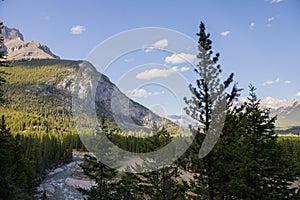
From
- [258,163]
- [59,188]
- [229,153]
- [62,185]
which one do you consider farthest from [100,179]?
[62,185]

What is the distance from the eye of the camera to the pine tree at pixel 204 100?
46.7ft

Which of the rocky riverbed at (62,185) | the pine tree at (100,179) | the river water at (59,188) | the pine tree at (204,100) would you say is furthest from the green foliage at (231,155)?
the river water at (59,188)

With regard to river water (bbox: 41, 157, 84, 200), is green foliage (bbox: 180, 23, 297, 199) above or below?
above

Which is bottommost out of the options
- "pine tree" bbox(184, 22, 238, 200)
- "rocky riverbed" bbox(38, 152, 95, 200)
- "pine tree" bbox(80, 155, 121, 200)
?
"rocky riverbed" bbox(38, 152, 95, 200)

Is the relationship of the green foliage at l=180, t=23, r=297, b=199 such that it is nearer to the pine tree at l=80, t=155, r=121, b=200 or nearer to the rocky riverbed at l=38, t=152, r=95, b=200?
the pine tree at l=80, t=155, r=121, b=200

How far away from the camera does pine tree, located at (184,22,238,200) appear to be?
1423 cm

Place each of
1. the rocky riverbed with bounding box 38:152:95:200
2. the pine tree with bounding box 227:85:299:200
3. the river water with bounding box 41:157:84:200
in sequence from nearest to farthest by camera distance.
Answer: the pine tree with bounding box 227:85:299:200
the river water with bounding box 41:157:84:200
the rocky riverbed with bounding box 38:152:95:200

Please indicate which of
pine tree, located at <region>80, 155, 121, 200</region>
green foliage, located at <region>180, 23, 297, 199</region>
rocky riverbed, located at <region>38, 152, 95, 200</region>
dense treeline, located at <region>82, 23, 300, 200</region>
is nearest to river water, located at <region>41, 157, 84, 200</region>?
rocky riverbed, located at <region>38, 152, 95, 200</region>

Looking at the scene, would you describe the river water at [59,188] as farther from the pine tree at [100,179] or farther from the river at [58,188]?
the pine tree at [100,179]

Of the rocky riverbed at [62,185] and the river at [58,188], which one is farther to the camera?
the rocky riverbed at [62,185]

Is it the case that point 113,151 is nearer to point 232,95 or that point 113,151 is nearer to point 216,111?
point 216,111

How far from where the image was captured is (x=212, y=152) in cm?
1409

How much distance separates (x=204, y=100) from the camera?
49.4 feet

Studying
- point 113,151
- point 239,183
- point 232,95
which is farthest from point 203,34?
point 113,151
